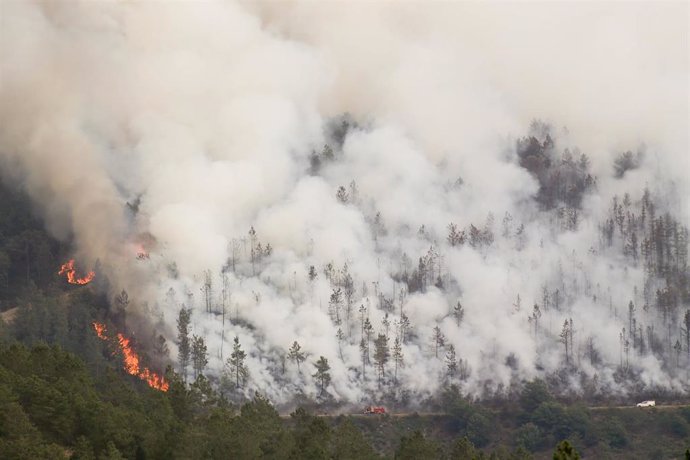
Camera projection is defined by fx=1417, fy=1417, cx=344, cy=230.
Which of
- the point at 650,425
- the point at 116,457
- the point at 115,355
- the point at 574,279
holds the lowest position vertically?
the point at 116,457

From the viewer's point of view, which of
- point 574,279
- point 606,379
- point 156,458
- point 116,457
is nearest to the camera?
point 116,457

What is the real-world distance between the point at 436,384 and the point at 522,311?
1846 centimetres

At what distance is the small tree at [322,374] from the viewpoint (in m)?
162

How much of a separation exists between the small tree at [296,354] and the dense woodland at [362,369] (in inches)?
10.1

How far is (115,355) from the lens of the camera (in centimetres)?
16300

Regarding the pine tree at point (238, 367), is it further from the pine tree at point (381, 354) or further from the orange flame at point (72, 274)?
the orange flame at point (72, 274)

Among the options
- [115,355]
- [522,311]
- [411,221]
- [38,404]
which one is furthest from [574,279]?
[38,404]

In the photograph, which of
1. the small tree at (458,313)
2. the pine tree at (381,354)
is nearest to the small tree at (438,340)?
the small tree at (458,313)

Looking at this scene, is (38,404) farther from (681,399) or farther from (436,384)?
(681,399)

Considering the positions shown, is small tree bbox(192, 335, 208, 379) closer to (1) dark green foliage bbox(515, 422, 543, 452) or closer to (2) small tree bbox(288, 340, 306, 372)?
(2) small tree bbox(288, 340, 306, 372)

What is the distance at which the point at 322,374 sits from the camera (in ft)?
532

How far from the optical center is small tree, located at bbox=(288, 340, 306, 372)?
164 meters

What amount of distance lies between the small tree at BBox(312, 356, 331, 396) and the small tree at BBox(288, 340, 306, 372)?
2.18 metres

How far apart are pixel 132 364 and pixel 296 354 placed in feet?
62.3
